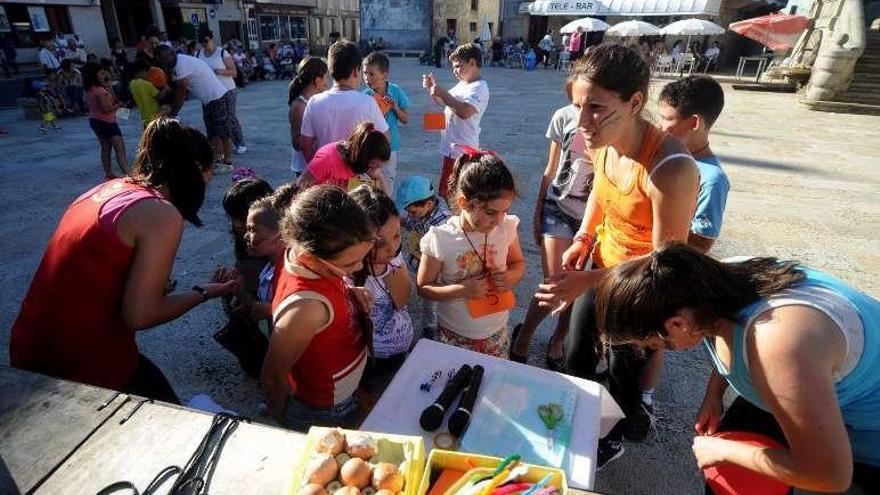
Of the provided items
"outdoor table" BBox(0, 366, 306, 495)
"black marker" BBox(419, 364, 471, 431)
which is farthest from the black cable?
"black marker" BBox(419, 364, 471, 431)

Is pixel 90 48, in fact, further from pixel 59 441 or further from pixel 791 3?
pixel 791 3

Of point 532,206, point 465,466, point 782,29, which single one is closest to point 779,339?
point 465,466

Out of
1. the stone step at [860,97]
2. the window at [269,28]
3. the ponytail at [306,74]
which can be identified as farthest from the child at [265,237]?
the window at [269,28]

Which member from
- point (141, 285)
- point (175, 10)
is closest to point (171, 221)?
point (141, 285)

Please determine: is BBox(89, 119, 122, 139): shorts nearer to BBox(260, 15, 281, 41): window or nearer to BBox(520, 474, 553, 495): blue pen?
BBox(520, 474, 553, 495): blue pen

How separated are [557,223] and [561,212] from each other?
7 centimetres

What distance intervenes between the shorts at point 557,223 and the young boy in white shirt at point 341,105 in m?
1.40

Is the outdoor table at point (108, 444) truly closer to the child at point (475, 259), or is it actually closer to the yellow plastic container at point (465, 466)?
the yellow plastic container at point (465, 466)

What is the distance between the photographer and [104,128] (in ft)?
19.7

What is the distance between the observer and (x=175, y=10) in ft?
73.7

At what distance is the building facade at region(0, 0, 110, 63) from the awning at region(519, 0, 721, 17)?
22.7 m

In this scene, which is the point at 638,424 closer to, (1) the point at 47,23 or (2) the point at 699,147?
(2) the point at 699,147

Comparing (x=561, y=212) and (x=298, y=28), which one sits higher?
(x=298, y=28)

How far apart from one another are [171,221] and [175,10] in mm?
26570
